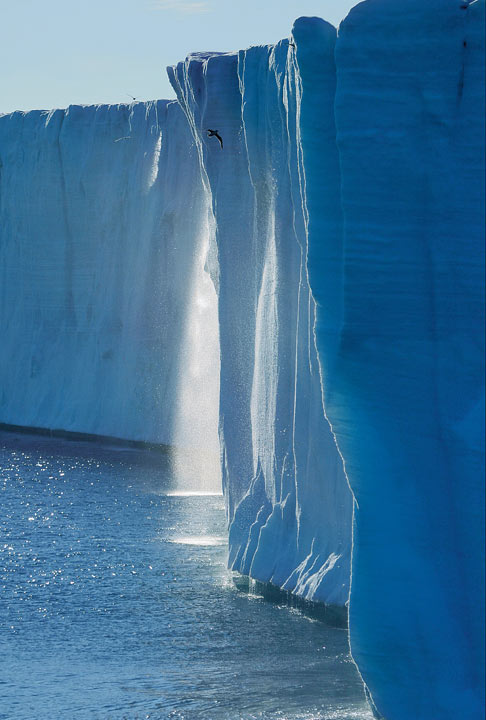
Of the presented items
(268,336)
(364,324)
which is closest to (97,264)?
(268,336)

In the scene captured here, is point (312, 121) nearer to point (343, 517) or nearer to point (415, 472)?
point (415, 472)

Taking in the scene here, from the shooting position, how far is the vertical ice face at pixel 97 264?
1590 cm

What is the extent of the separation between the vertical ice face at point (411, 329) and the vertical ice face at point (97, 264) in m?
10.4

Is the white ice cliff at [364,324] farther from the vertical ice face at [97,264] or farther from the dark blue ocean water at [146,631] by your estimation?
the vertical ice face at [97,264]

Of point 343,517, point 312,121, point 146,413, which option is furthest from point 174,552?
Result: point 146,413

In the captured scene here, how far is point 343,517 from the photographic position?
22.5 ft

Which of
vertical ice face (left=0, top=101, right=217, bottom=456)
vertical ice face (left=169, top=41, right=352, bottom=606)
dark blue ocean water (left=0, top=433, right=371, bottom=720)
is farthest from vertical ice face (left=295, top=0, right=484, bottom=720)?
vertical ice face (left=0, top=101, right=217, bottom=456)

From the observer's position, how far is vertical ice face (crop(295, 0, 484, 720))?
4.86 meters

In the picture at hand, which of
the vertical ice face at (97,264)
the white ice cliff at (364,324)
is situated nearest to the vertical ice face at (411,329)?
the white ice cliff at (364,324)

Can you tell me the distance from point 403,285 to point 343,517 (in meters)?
2.20

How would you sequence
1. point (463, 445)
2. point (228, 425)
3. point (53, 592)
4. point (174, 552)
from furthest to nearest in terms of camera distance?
point (174, 552) → point (228, 425) → point (53, 592) → point (463, 445)

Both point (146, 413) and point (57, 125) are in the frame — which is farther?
point (57, 125)

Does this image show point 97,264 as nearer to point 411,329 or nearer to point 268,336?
point 268,336

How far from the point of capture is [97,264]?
17.3 metres
